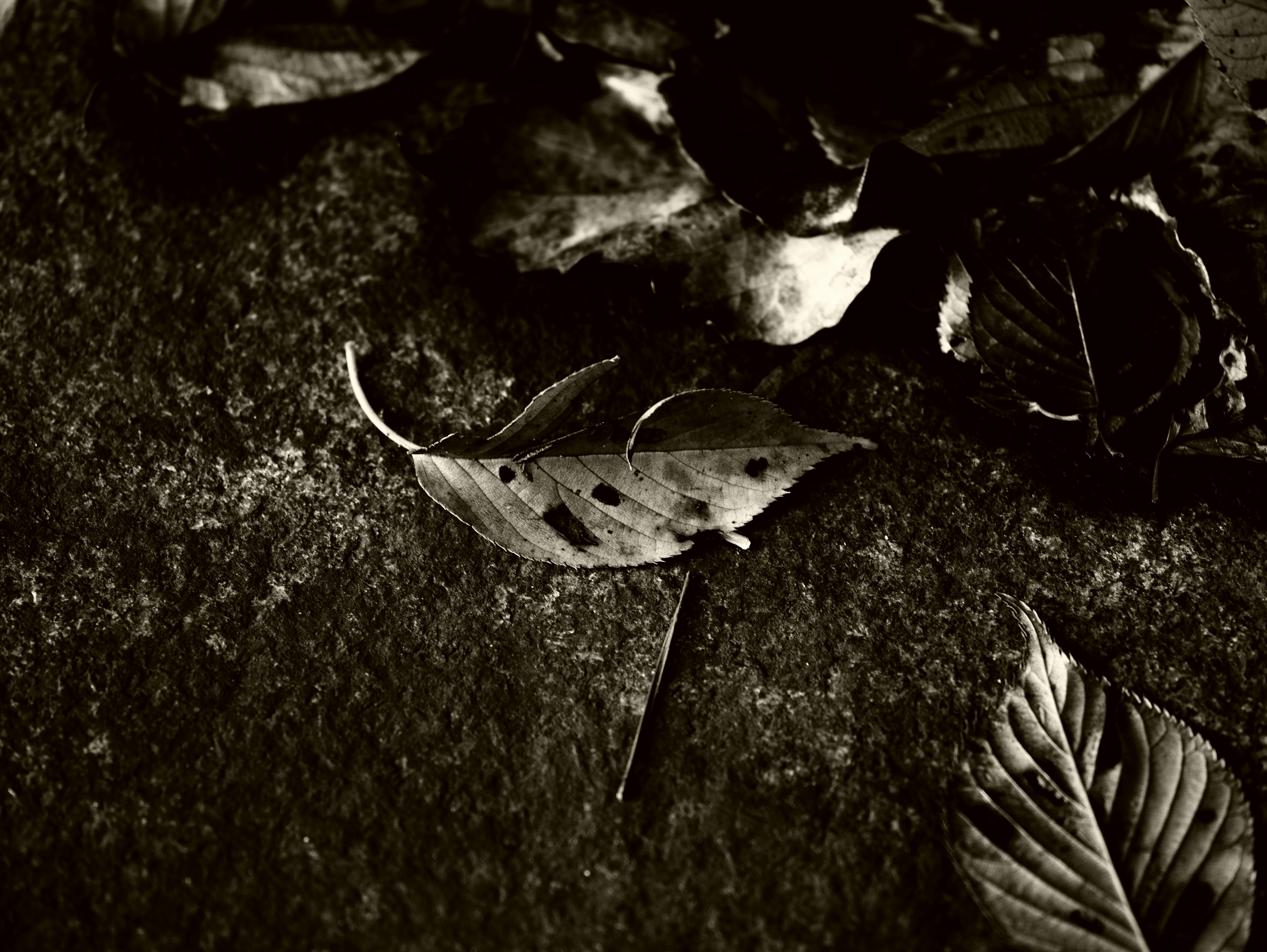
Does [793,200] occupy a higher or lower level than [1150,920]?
higher

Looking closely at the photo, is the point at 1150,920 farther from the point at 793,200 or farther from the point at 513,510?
the point at 793,200

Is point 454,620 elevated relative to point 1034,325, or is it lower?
lower

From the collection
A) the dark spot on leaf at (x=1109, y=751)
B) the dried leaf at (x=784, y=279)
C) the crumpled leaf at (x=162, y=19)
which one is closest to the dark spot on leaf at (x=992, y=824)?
the dark spot on leaf at (x=1109, y=751)

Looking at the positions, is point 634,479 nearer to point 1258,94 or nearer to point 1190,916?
point 1190,916

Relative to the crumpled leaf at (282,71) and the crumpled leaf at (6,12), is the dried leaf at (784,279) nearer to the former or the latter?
the crumpled leaf at (282,71)

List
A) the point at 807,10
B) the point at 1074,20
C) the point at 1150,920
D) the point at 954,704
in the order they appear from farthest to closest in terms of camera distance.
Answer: the point at 807,10, the point at 1074,20, the point at 954,704, the point at 1150,920

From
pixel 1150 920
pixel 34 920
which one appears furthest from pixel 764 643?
pixel 34 920

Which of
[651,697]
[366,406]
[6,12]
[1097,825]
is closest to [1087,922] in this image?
[1097,825]
